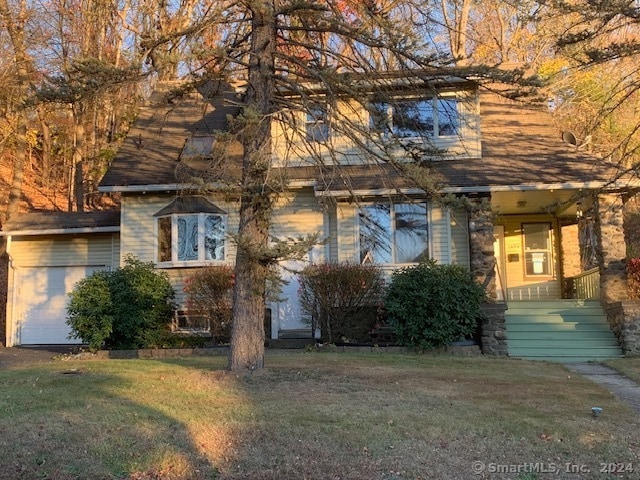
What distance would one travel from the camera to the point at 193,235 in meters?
15.0

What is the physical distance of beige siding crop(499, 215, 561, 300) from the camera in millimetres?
16125

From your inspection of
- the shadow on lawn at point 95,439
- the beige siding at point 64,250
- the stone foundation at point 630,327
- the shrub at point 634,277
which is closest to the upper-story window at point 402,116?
the shadow on lawn at point 95,439

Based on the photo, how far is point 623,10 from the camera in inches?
341

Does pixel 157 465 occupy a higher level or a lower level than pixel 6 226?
lower

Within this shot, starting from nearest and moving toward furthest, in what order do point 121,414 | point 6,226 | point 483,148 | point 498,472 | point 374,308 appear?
point 498,472 → point 121,414 → point 374,308 → point 483,148 → point 6,226

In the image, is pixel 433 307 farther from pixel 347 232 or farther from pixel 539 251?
pixel 539 251

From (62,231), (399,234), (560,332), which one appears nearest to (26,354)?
(62,231)

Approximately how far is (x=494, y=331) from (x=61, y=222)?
469 inches

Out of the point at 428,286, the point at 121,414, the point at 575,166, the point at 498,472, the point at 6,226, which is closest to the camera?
the point at 498,472

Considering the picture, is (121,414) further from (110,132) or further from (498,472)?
(110,132)

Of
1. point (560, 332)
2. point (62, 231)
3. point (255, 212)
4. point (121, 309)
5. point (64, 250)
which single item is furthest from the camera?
point (64, 250)

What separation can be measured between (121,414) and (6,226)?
12.2 m

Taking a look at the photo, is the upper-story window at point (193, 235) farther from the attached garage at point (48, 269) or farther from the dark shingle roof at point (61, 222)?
the attached garage at point (48, 269)

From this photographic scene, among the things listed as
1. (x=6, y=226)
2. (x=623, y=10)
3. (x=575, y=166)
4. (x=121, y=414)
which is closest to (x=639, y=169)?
(x=623, y=10)
